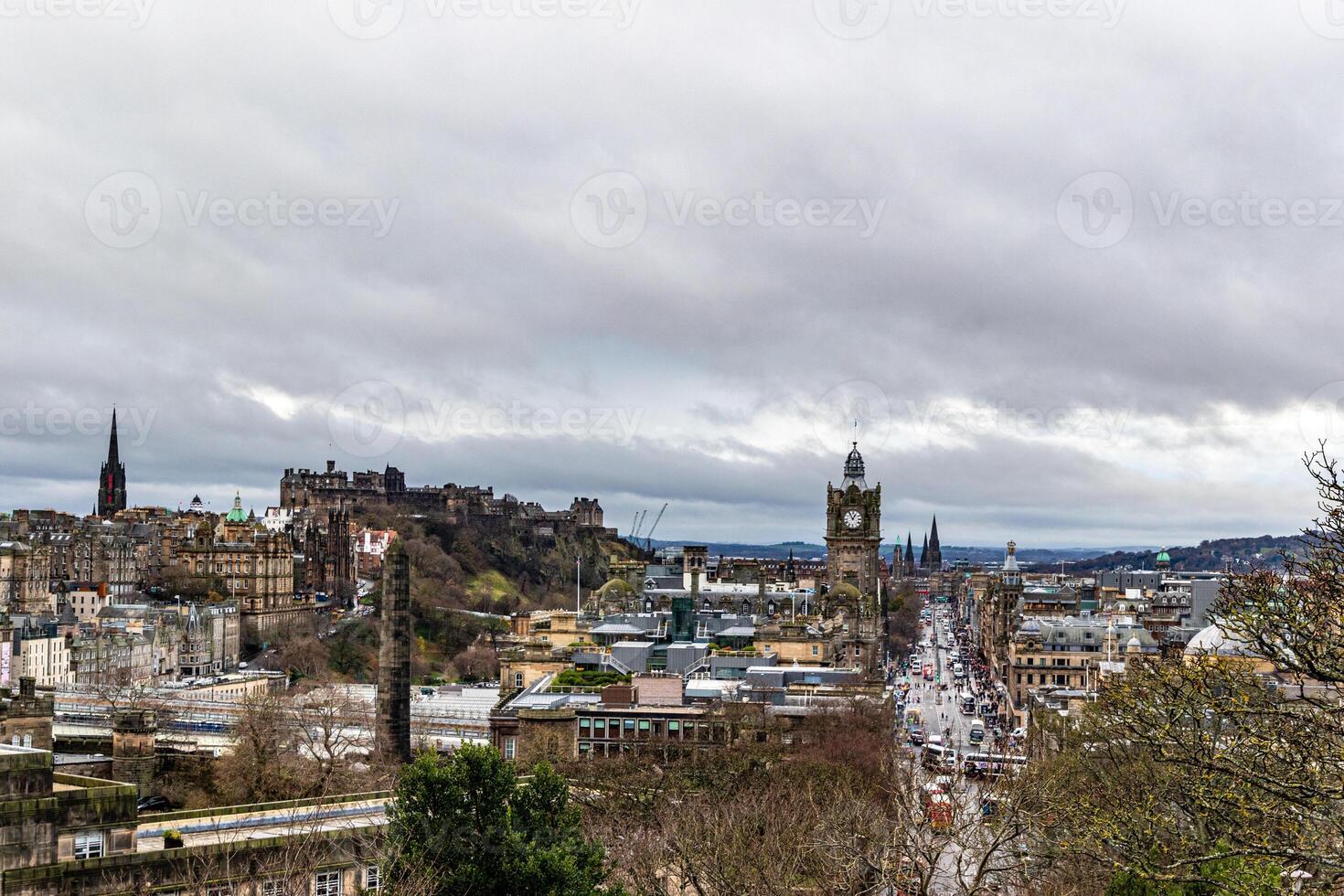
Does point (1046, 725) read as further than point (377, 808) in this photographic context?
Yes

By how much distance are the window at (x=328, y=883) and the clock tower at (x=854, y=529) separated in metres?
113

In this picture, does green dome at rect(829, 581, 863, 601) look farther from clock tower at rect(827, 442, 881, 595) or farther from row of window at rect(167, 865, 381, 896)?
row of window at rect(167, 865, 381, 896)


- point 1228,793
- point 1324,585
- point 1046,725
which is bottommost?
point 1046,725

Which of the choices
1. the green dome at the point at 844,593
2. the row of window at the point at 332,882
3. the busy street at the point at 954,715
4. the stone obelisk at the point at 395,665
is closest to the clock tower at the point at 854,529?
the busy street at the point at 954,715

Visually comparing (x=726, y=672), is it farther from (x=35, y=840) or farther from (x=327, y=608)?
(x=327, y=608)

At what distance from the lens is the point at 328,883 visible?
39.2m

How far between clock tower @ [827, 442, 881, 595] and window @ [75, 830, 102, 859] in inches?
4733

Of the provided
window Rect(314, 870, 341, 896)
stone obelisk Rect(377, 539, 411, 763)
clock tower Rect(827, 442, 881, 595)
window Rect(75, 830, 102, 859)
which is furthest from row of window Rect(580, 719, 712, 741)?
clock tower Rect(827, 442, 881, 595)

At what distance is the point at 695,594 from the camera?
138m

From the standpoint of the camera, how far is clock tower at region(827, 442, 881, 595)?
150375mm

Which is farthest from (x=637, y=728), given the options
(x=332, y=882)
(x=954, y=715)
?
(x=954, y=715)

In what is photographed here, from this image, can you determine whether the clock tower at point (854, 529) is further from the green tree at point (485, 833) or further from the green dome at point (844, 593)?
the green tree at point (485, 833)

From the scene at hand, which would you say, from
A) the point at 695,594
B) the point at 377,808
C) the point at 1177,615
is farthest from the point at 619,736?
the point at 1177,615

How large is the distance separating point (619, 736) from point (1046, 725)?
25442mm
